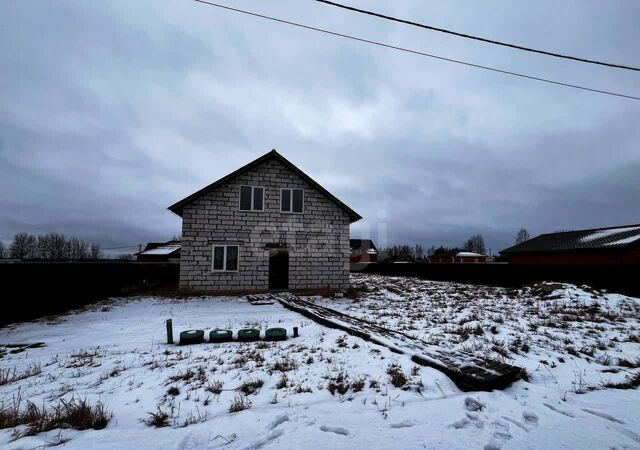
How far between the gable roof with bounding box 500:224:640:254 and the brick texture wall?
26.5 meters

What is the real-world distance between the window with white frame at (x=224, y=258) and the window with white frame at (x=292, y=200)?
355 centimetres

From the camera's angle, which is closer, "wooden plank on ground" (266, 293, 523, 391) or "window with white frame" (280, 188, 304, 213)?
"wooden plank on ground" (266, 293, 523, 391)

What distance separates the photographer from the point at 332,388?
445 centimetres

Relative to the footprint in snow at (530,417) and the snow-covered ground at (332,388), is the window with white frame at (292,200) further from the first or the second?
the footprint in snow at (530,417)

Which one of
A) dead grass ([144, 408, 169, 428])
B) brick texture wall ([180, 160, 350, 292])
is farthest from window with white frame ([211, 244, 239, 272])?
dead grass ([144, 408, 169, 428])

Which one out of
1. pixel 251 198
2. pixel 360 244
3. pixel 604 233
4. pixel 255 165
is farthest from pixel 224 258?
pixel 360 244

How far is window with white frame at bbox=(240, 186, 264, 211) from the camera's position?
17.0 meters

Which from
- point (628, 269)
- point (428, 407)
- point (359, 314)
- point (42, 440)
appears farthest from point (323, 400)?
point (628, 269)

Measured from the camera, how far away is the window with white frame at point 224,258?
53.4 feet

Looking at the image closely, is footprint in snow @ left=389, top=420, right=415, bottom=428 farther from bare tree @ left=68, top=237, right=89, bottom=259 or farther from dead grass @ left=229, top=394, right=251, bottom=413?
bare tree @ left=68, top=237, right=89, bottom=259

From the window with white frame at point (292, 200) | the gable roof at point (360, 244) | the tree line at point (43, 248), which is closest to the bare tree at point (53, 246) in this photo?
the tree line at point (43, 248)

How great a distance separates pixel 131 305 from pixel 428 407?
44.1 feet

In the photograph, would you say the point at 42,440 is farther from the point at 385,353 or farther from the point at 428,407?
the point at 385,353

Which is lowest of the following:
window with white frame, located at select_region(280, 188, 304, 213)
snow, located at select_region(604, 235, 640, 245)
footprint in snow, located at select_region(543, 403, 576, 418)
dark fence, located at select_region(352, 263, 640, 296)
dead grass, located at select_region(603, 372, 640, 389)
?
dead grass, located at select_region(603, 372, 640, 389)
